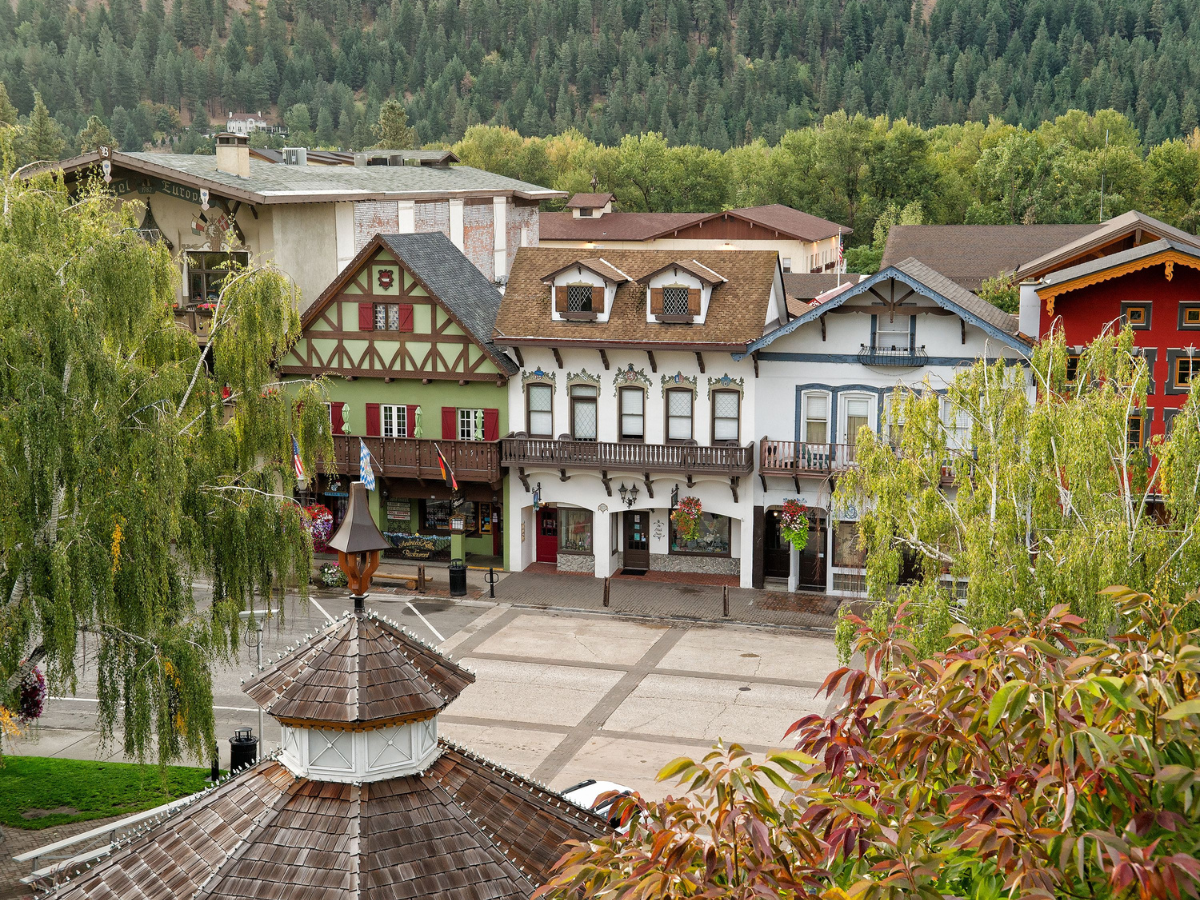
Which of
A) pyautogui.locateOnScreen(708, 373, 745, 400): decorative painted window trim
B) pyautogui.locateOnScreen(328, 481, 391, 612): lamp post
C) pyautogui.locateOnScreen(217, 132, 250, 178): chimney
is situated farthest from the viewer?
pyautogui.locateOnScreen(217, 132, 250, 178): chimney

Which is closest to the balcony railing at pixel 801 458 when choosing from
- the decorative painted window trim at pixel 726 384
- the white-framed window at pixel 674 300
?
the decorative painted window trim at pixel 726 384

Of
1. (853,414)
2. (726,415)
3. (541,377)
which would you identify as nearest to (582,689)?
(726,415)

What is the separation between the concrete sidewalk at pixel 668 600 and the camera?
37.1 m

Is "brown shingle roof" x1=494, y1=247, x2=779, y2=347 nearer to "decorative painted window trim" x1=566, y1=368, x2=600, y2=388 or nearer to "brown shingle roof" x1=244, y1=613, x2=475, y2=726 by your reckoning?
"decorative painted window trim" x1=566, y1=368, x2=600, y2=388

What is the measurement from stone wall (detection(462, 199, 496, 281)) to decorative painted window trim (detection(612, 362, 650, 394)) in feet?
58.0

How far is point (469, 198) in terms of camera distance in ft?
185

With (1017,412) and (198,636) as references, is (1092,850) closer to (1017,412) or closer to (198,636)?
(1017,412)

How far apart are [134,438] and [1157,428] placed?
1013 inches

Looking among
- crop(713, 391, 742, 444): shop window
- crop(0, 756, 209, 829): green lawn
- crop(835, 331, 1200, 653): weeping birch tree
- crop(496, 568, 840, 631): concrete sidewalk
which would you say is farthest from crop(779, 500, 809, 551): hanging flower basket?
crop(0, 756, 209, 829): green lawn

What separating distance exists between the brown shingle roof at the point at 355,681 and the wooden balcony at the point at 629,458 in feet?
82.6

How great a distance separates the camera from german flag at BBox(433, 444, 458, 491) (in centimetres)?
3997

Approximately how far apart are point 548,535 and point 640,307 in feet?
25.2

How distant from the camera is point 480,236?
57.8 m

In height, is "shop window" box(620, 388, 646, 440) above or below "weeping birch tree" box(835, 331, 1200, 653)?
above
